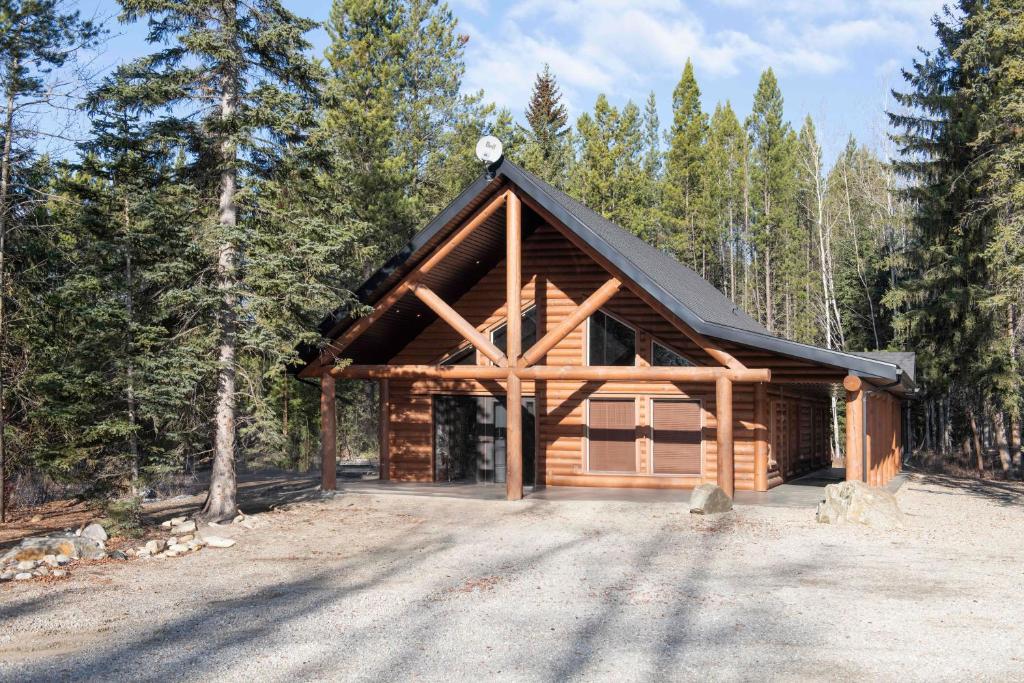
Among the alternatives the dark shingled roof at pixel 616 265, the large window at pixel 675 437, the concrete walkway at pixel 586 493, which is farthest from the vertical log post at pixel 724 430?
the large window at pixel 675 437

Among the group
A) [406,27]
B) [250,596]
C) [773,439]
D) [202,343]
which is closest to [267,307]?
[202,343]

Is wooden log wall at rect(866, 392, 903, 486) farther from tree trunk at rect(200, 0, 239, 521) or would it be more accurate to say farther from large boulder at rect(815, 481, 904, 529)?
tree trunk at rect(200, 0, 239, 521)

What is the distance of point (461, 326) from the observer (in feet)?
53.0

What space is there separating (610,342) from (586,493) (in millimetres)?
3528

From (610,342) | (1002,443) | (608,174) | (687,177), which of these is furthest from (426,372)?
(687,177)

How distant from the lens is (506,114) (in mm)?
36438

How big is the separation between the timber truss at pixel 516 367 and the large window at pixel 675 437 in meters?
1.33

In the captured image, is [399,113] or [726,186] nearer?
[399,113]

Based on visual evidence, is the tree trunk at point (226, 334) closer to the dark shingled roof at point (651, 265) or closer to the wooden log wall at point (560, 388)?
the dark shingled roof at point (651, 265)

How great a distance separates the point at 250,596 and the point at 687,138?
4435 centimetres

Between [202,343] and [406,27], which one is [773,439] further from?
[406,27]

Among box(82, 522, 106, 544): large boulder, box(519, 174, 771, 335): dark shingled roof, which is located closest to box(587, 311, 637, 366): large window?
box(519, 174, 771, 335): dark shingled roof

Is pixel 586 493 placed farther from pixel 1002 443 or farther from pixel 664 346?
pixel 1002 443

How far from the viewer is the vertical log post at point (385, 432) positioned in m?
19.2
